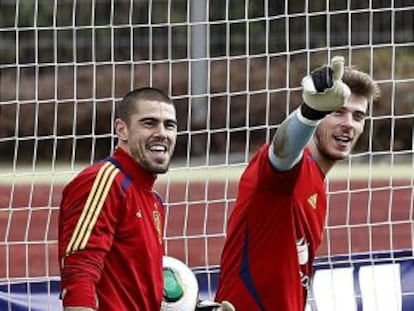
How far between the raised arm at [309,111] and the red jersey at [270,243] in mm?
318

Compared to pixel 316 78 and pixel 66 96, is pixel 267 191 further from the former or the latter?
pixel 66 96

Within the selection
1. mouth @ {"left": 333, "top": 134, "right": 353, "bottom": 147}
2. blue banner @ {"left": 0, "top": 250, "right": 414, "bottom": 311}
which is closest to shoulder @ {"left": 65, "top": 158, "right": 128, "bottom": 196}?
mouth @ {"left": 333, "top": 134, "right": 353, "bottom": 147}

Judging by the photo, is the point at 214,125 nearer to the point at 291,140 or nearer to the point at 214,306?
the point at 214,306

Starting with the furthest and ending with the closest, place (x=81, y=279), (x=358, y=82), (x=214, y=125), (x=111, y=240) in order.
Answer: (x=214, y=125)
(x=358, y=82)
(x=111, y=240)
(x=81, y=279)

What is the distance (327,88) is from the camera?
4270 millimetres

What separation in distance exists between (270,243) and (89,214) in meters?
0.66

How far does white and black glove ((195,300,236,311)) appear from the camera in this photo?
5.05m

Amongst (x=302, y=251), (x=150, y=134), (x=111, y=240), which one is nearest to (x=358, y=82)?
(x=302, y=251)

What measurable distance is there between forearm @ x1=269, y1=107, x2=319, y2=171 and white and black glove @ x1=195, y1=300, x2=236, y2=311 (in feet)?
2.03

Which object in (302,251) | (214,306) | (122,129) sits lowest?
(214,306)

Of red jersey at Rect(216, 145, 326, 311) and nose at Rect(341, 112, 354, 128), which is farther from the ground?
nose at Rect(341, 112, 354, 128)

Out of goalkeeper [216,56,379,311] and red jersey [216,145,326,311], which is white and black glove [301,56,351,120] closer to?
goalkeeper [216,56,379,311]

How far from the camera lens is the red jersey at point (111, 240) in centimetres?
492

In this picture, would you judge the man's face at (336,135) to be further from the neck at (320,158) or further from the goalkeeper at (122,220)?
the goalkeeper at (122,220)
